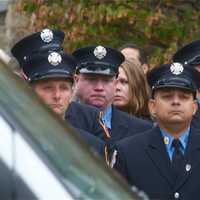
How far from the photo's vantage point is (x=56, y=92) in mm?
5945

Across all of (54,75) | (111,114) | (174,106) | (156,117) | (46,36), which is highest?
(46,36)

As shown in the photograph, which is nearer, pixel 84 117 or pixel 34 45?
pixel 34 45

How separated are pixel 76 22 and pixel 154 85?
5.88 meters

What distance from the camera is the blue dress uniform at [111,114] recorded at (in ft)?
24.1

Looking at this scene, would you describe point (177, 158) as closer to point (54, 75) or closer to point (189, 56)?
point (54, 75)

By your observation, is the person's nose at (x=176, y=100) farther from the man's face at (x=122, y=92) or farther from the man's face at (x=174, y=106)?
the man's face at (x=122, y=92)

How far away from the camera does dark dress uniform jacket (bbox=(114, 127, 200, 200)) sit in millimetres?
6418

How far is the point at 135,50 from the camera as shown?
973 cm

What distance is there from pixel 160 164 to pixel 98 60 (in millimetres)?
1284

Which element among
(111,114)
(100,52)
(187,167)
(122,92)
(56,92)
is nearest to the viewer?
(56,92)

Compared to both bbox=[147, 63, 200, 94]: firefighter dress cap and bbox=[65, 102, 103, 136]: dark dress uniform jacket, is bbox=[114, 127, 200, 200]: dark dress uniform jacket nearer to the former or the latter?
bbox=[147, 63, 200, 94]: firefighter dress cap

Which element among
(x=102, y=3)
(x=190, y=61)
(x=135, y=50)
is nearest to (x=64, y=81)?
(x=190, y=61)

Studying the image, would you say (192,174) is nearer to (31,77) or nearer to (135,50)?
(31,77)

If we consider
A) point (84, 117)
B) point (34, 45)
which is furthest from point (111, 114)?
point (34, 45)
